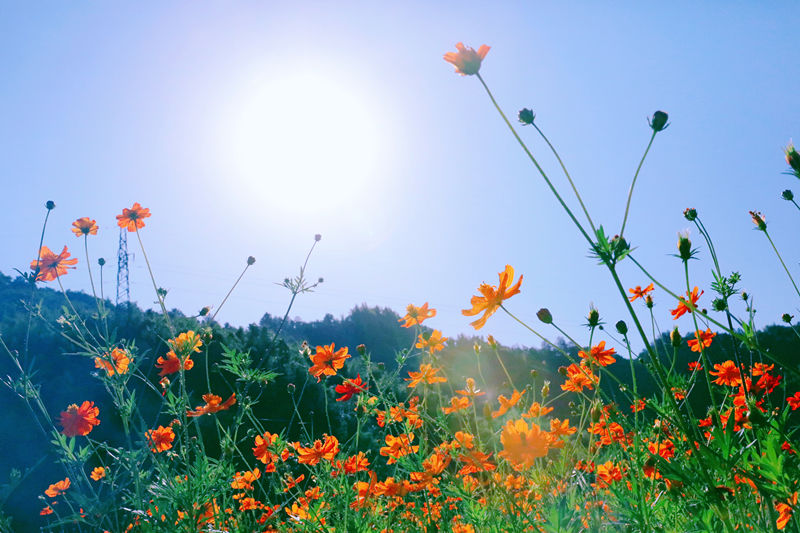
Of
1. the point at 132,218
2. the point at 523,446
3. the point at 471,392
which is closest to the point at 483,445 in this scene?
the point at 471,392

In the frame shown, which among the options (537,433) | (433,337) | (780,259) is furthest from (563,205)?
(433,337)

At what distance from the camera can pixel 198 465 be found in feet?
6.36

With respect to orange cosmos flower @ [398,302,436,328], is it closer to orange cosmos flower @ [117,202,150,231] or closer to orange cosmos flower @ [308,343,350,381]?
orange cosmos flower @ [308,343,350,381]

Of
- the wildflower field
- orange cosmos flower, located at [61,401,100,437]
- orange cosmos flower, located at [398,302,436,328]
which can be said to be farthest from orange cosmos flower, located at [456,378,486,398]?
orange cosmos flower, located at [61,401,100,437]

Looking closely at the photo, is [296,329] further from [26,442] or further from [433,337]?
[433,337]

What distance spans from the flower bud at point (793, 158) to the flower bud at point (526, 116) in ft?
2.01

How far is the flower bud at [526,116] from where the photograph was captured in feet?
3.99

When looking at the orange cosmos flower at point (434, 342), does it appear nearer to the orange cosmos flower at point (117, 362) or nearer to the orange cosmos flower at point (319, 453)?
the orange cosmos flower at point (319, 453)

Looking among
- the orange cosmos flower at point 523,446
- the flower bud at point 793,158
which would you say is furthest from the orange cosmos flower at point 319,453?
the flower bud at point 793,158

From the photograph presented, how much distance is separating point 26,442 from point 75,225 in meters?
4.08

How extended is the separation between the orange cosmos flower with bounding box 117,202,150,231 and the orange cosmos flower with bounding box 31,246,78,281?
429 millimetres

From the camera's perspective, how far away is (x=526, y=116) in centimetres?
122

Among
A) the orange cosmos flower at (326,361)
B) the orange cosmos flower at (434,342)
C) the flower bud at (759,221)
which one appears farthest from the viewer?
the orange cosmos flower at (434,342)

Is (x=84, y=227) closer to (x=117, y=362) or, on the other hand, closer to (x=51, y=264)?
(x=51, y=264)
